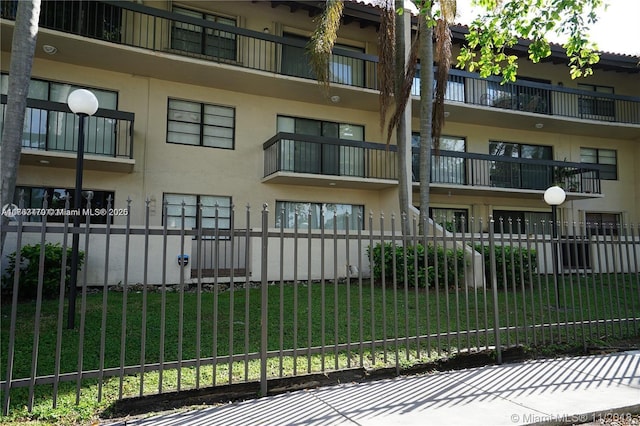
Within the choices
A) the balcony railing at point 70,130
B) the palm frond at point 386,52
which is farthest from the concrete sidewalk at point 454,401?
the balcony railing at point 70,130

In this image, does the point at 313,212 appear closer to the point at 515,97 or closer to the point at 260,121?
the point at 260,121

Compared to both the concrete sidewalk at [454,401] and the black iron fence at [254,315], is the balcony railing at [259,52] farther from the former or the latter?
the concrete sidewalk at [454,401]

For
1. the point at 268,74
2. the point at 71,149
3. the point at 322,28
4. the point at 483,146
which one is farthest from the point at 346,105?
the point at 71,149

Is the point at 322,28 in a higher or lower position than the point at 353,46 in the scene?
lower

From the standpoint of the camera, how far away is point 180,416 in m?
3.94


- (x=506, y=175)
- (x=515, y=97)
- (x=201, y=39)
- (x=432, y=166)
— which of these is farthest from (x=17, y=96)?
(x=515, y=97)

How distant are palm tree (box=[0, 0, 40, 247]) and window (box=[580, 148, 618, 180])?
20917 mm

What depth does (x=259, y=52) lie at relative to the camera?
14211 millimetres

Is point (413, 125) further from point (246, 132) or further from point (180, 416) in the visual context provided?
point (180, 416)

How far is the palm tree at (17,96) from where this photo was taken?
269 inches

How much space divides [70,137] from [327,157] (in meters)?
7.58

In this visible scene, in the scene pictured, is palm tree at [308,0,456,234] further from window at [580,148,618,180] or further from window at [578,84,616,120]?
window at [580,148,618,180]

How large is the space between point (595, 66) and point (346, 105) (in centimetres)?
1235

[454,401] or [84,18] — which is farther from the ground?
[84,18]
